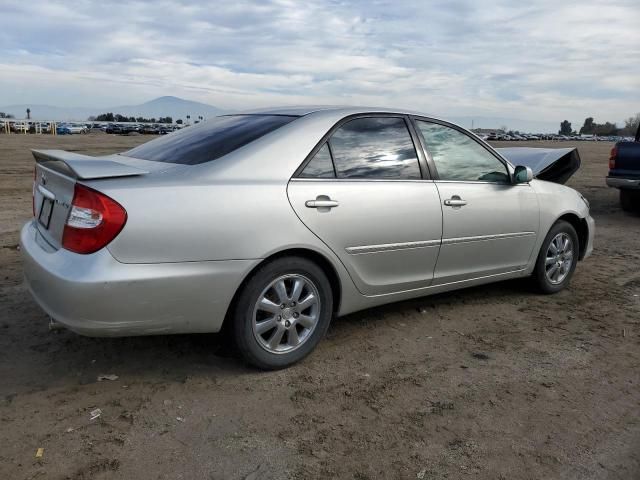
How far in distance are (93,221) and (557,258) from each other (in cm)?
403

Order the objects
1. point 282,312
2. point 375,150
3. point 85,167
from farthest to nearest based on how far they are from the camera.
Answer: point 375,150 < point 282,312 < point 85,167

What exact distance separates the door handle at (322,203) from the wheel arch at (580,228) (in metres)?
2.76

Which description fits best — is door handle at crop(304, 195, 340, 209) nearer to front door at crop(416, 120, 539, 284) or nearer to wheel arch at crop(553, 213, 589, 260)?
front door at crop(416, 120, 539, 284)

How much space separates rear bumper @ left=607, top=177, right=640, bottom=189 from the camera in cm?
964

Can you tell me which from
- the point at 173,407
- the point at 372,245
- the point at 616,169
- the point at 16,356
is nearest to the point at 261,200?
the point at 372,245

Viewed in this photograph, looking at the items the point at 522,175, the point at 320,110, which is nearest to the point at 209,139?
the point at 320,110

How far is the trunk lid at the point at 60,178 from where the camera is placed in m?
3.00

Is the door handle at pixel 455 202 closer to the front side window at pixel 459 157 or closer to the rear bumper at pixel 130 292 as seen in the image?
the front side window at pixel 459 157

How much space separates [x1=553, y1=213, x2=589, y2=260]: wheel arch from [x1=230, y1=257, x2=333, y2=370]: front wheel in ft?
9.41

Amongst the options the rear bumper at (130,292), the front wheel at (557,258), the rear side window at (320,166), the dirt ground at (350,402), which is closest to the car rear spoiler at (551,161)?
the front wheel at (557,258)

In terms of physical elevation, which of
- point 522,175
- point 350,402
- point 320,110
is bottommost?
point 350,402

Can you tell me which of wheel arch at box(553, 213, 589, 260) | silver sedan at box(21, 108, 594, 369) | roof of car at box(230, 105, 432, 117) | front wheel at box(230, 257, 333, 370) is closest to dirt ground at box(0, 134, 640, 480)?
front wheel at box(230, 257, 333, 370)

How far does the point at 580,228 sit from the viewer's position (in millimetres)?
5484

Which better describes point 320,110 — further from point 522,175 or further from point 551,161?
point 551,161
